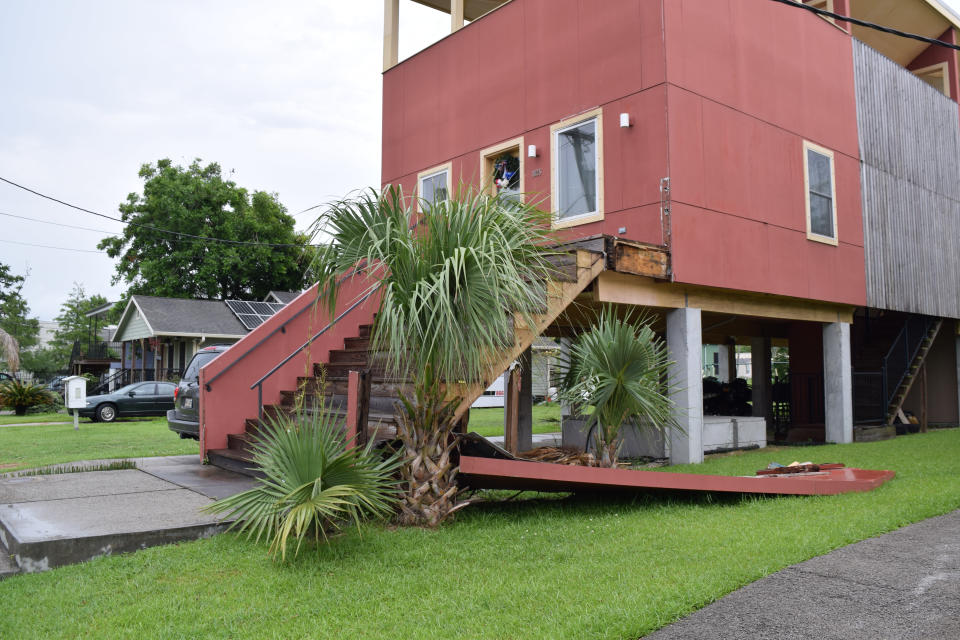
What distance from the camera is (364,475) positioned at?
16.3 feet

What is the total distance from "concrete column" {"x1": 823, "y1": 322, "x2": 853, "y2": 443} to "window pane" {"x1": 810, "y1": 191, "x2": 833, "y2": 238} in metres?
1.80

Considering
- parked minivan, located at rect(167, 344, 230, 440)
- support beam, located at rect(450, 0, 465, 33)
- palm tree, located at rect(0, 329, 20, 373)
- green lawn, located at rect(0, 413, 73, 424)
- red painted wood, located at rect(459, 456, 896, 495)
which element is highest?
support beam, located at rect(450, 0, 465, 33)

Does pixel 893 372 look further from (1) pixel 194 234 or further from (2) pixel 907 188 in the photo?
(1) pixel 194 234

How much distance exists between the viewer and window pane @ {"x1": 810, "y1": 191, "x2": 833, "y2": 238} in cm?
1163

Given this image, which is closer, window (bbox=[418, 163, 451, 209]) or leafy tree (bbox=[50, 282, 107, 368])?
window (bbox=[418, 163, 451, 209])

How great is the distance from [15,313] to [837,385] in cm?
5180

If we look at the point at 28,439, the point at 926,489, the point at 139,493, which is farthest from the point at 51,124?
the point at 926,489

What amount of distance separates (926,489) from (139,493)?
7.22 metres

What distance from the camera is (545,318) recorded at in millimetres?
7215

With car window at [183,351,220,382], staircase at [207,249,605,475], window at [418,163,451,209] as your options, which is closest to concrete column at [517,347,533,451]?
staircase at [207,249,605,475]

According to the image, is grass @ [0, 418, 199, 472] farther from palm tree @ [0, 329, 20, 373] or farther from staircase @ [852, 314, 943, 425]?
staircase @ [852, 314, 943, 425]

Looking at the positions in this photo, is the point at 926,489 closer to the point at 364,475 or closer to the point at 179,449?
the point at 364,475

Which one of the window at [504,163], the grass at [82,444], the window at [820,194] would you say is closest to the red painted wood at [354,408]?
the grass at [82,444]

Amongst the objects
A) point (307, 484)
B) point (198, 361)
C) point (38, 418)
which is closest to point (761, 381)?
point (198, 361)
